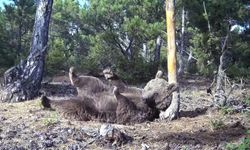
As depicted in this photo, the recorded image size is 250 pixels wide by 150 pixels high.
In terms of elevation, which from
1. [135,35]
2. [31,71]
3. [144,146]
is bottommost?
[144,146]

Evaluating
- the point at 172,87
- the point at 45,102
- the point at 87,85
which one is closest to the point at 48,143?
the point at 87,85

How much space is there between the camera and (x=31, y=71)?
875 centimetres

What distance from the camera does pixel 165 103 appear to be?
661 cm

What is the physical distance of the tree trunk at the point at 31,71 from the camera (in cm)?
847

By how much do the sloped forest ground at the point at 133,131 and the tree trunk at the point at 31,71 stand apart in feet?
3.83

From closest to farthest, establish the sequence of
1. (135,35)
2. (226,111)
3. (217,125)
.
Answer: (217,125) < (226,111) < (135,35)

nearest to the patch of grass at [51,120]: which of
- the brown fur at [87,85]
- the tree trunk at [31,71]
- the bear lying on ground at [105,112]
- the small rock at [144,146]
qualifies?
the bear lying on ground at [105,112]

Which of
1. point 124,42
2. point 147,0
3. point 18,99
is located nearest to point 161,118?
point 18,99

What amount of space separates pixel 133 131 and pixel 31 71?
3.61 m

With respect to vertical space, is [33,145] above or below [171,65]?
below

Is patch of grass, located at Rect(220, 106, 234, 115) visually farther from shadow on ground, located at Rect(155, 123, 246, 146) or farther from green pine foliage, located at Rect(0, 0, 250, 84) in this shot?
green pine foliage, located at Rect(0, 0, 250, 84)

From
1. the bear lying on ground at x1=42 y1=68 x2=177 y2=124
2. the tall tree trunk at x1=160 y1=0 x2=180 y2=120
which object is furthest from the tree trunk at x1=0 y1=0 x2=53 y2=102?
the tall tree trunk at x1=160 y1=0 x2=180 y2=120

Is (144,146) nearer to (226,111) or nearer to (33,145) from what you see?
(33,145)

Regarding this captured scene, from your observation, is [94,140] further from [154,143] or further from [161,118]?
[161,118]
